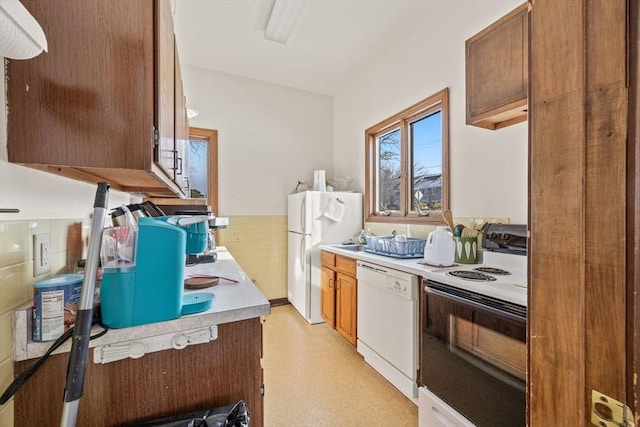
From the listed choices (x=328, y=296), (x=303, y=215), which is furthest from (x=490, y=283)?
(x=303, y=215)

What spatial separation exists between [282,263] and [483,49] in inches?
127

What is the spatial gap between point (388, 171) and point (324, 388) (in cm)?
231

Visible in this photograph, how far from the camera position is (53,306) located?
794mm

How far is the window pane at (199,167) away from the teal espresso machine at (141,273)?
2908 millimetres

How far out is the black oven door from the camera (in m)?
1.20

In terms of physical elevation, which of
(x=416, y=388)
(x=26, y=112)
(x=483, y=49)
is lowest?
(x=416, y=388)

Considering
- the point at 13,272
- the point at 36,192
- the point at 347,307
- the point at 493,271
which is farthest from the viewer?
the point at 347,307

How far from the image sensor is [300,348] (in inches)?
107

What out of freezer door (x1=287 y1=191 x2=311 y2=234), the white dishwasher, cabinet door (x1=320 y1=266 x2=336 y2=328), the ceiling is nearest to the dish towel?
freezer door (x1=287 y1=191 x2=311 y2=234)

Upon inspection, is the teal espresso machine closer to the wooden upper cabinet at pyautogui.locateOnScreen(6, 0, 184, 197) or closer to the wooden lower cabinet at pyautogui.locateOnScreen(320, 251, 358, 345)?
the wooden upper cabinet at pyautogui.locateOnScreen(6, 0, 184, 197)

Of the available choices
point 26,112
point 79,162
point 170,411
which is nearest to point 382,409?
point 170,411

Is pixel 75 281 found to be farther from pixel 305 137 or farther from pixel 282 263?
pixel 305 137

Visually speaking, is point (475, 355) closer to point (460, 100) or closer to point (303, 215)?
point (460, 100)

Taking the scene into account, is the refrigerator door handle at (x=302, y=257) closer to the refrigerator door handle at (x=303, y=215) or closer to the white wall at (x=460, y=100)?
the refrigerator door handle at (x=303, y=215)
